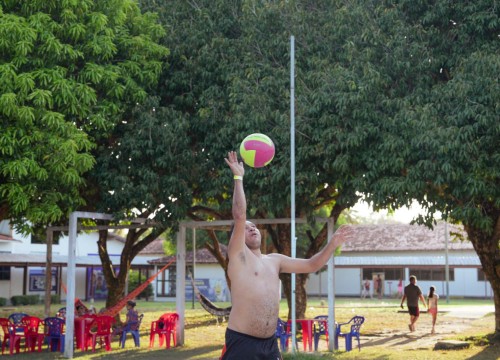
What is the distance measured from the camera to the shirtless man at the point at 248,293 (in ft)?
21.2

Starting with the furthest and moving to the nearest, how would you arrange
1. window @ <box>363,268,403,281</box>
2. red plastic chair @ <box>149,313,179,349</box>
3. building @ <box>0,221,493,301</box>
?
window @ <box>363,268,403,281</box> → building @ <box>0,221,493,301</box> → red plastic chair @ <box>149,313,179,349</box>

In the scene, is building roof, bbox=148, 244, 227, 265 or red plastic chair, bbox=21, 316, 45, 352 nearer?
red plastic chair, bbox=21, 316, 45, 352

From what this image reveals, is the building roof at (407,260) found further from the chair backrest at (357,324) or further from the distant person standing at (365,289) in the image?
the chair backrest at (357,324)

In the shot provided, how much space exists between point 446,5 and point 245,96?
4.64 m

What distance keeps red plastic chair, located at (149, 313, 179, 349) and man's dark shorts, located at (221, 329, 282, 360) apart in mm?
12057

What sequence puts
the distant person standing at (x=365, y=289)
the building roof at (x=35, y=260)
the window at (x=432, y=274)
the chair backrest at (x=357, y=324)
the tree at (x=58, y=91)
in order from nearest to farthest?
the tree at (x=58, y=91) < the chair backrest at (x=357, y=324) < the building roof at (x=35, y=260) < the window at (x=432, y=274) < the distant person standing at (x=365, y=289)

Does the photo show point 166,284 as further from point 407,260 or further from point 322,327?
point 322,327

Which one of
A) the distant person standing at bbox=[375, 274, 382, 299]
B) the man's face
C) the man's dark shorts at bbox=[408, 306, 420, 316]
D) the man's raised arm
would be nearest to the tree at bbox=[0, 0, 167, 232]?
the man's face

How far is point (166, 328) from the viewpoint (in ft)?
60.5

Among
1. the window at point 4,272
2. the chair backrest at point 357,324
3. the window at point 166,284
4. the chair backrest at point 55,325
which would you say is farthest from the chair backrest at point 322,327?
the window at point 166,284

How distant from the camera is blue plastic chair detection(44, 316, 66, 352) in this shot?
56.6 ft

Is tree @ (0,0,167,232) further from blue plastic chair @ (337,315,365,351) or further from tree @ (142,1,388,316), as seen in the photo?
blue plastic chair @ (337,315,365,351)

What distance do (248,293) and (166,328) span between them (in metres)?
12.3

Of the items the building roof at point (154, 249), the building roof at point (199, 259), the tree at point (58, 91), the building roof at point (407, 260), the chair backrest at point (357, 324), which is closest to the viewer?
the tree at point (58, 91)
